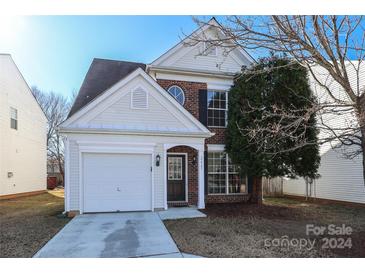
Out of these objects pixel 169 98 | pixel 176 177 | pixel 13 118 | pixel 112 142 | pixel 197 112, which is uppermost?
pixel 169 98

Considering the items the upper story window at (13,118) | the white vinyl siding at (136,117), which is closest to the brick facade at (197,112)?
the white vinyl siding at (136,117)

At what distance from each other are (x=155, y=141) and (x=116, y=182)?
1955 mm

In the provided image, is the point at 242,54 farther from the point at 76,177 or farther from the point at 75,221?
the point at 75,221

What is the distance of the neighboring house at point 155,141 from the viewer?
8.95 m

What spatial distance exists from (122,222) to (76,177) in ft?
7.89

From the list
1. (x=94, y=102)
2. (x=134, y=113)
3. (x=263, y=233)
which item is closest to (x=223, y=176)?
(x=134, y=113)

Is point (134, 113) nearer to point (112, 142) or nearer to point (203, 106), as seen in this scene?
point (112, 142)

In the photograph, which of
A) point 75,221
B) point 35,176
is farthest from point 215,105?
point 35,176

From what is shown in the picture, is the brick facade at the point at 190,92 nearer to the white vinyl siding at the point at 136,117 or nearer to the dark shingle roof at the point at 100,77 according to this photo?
the white vinyl siding at the point at 136,117

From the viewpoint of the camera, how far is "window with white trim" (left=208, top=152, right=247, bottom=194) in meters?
11.4

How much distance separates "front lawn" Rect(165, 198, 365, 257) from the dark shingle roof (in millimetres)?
6841

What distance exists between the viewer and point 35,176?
18422 millimetres

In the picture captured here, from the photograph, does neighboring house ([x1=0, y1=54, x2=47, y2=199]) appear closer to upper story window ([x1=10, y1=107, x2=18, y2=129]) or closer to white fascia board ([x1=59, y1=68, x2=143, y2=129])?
upper story window ([x1=10, y1=107, x2=18, y2=129])

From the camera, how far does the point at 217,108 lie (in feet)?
38.6
